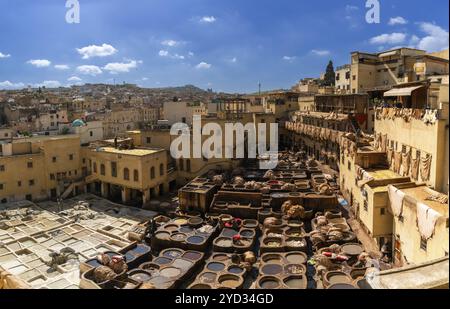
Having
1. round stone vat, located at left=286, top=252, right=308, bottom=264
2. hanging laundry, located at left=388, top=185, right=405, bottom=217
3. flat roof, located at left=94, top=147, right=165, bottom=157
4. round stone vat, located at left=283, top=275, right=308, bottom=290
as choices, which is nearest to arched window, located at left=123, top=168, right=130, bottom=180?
flat roof, located at left=94, top=147, right=165, bottom=157

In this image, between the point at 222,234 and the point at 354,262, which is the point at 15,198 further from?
the point at 354,262

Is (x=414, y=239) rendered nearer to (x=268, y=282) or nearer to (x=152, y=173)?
(x=268, y=282)

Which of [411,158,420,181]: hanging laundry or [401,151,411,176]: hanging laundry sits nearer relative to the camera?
[411,158,420,181]: hanging laundry

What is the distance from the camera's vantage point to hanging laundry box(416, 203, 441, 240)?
1343cm

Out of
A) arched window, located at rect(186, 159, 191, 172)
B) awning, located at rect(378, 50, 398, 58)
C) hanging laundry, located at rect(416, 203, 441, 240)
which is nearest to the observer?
hanging laundry, located at rect(416, 203, 441, 240)

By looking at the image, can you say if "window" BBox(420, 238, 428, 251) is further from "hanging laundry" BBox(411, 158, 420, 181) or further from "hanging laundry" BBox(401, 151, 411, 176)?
"hanging laundry" BBox(401, 151, 411, 176)

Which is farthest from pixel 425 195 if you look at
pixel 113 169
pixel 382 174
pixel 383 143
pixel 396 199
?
pixel 113 169

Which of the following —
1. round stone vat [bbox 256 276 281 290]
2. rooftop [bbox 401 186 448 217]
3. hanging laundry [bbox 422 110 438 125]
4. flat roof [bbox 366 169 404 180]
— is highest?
hanging laundry [bbox 422 110 438 125]

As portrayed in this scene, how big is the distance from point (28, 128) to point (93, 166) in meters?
26.0

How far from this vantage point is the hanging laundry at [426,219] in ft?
44.1

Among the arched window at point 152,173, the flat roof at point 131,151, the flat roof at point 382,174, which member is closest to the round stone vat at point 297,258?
the flat roof at point 382,174

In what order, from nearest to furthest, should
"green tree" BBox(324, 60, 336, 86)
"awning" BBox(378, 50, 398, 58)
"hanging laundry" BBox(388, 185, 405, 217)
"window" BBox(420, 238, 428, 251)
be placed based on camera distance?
"window" BBox(420, 238, 428, 251), "hanging laundry" BBox(388, 185, 405, 217), "awning" BBox(378, 50, 398, 58), "green tree" BBox(324, 60, 336, 86)

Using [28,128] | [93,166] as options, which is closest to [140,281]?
[93,166]

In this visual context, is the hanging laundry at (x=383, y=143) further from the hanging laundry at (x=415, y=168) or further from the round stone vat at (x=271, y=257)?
the round stone vat at (x=271, y=257)
